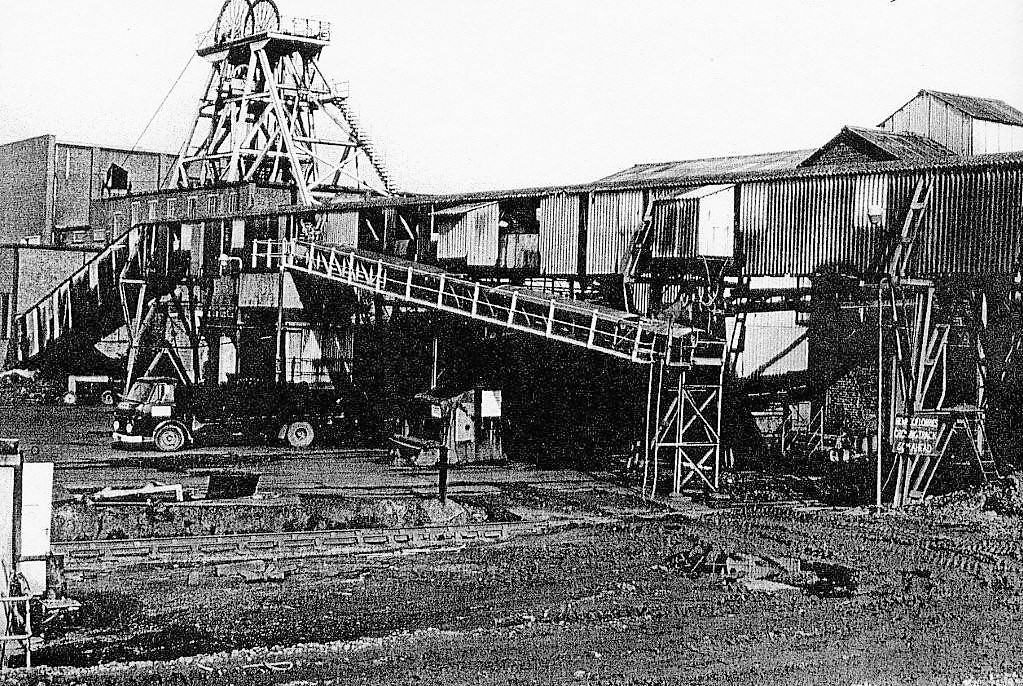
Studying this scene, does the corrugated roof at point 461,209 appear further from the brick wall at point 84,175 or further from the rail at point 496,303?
the brick wall at point 84,175

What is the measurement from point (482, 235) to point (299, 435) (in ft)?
23.0

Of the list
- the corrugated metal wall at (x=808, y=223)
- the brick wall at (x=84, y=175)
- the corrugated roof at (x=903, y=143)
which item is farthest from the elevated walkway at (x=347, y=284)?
the corrugated roof at (x=903, y=143)

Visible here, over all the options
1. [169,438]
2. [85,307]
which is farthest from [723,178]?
[85,307]

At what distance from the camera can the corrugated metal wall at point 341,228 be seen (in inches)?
1013

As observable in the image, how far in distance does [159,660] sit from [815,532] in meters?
10.7

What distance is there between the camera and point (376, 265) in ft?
82.3

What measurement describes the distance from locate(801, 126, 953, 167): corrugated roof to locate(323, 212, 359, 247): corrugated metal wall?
11.0m

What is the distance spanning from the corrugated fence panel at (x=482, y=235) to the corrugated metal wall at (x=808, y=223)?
590cm

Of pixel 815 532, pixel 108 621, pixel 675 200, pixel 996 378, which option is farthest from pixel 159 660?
pixel 996 378

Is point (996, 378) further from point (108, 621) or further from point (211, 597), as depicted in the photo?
point (108, 621)

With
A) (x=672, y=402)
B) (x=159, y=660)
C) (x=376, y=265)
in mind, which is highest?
(x=376, y=265)

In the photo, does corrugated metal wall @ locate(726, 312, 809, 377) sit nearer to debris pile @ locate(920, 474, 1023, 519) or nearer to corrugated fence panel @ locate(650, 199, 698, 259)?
corrugated fence panel @ locate(650, 199, 698, 259)

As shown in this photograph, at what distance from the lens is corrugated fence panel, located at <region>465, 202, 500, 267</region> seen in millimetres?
23844

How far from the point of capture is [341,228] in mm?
25844
